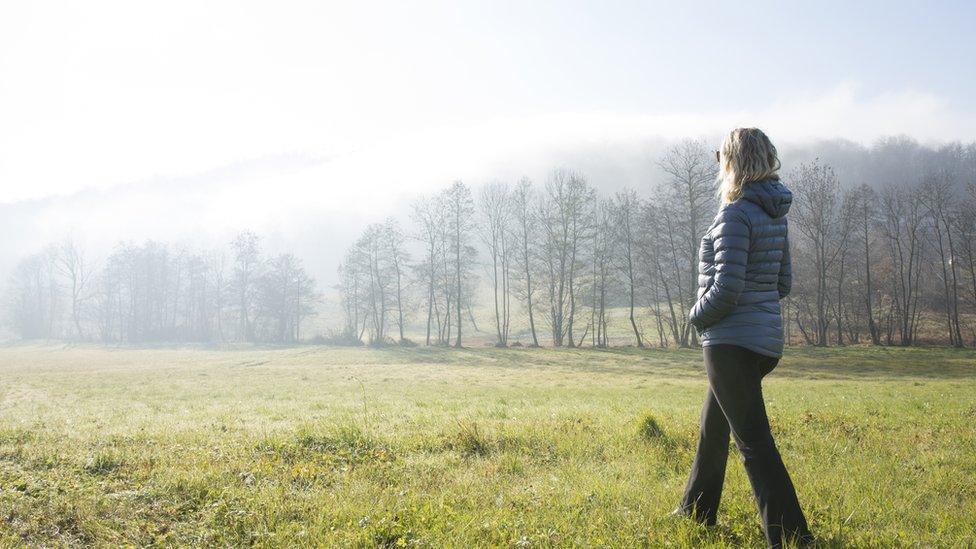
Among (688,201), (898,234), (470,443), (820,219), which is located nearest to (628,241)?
(688,201)

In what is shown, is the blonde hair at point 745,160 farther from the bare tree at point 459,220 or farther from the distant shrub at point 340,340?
the distant shrub at point 340,340

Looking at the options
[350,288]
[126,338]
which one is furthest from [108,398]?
[126,338]

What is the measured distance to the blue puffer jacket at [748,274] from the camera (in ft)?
11.5

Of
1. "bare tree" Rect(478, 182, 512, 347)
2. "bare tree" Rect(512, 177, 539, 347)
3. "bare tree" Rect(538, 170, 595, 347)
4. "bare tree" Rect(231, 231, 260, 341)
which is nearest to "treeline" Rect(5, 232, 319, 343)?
"bare tree" Rect(231, 231, 260, 341)

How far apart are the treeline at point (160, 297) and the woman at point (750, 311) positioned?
76.2 meters

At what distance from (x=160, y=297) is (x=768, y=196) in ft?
316

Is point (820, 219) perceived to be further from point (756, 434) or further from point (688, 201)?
point (756, 434)

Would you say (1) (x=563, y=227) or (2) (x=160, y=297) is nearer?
(1) (x=563, y=227)

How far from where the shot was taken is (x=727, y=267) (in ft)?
11.6

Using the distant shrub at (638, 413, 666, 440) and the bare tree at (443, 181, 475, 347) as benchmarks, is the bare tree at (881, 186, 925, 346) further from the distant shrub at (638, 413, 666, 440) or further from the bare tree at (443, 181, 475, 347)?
the distant shrub at (638, 413, 666, 440)

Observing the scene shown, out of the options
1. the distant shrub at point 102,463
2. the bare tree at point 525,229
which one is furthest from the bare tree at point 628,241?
the distant shrub at point 102,463

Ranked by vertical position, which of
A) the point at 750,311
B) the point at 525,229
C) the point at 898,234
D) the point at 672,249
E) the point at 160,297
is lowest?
the point at 750,311

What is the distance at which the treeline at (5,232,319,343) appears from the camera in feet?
247

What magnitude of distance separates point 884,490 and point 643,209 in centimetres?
4496
